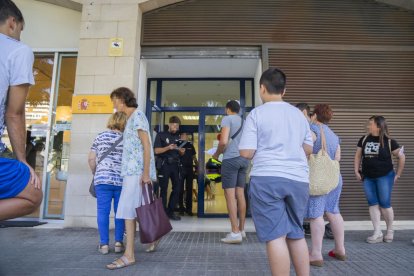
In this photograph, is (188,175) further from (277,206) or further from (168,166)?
(277,206)

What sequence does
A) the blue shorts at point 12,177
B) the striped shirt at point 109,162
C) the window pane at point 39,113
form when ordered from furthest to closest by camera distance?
the window pane at point 39,113 → the striped shirt at point 109,162 → the blue shorts at point 12,177

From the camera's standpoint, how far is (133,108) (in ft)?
11.5

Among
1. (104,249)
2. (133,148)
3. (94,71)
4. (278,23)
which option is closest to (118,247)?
(104,249)

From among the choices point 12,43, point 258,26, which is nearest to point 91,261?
point 12,43

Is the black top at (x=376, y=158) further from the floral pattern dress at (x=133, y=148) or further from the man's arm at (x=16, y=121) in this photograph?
the man's arm at (x=16, y=121)

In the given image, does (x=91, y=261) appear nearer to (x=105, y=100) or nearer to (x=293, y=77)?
(x=105, y=100)

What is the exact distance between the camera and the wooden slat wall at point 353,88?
5.72m

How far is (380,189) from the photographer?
4238 mm

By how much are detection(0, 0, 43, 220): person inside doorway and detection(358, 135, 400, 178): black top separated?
4.19m

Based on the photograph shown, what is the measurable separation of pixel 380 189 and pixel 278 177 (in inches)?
114

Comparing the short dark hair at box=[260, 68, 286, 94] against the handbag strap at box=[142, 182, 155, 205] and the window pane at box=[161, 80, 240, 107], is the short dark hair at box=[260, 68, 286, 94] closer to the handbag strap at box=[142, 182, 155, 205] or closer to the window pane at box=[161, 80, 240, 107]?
the handbag strap at box=[142, 182, 155, 205]

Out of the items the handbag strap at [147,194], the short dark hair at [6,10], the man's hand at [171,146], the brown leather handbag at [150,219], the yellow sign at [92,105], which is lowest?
the brown leather handbag at [150,219]

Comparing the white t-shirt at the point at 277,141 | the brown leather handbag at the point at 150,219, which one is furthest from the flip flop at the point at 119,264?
the white t-shirt at the point at 277,141

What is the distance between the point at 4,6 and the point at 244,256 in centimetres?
321
